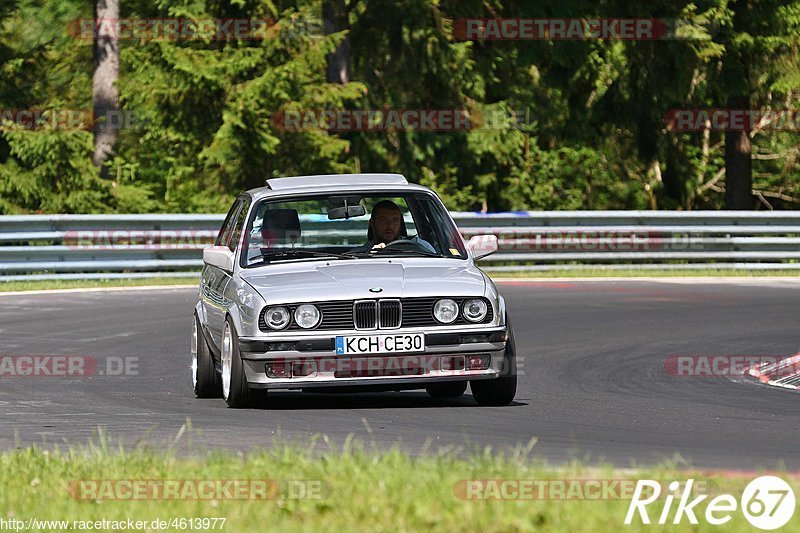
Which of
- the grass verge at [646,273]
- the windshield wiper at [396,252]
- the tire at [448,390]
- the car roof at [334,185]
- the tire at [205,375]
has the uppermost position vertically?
the car roof at [334,185]

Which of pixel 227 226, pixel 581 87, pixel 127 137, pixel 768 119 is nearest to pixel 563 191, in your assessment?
pixel 768 119

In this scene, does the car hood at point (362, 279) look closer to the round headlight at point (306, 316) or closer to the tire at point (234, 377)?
the round headlight at point (306, 316)

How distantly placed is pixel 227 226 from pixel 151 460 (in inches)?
193

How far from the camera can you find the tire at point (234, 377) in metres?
10.8

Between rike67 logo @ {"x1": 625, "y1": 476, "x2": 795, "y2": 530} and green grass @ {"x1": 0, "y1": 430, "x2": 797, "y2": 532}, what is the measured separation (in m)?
0.04

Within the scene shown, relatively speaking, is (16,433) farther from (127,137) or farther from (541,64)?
(127,137)

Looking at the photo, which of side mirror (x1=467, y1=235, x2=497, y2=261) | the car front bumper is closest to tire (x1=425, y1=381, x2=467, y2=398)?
side mirror (x1=467, y1=235, x2=497, y2=261)

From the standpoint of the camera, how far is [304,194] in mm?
11828

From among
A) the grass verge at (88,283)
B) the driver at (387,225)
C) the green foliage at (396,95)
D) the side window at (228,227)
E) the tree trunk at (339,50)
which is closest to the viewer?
the driver at (387,225)

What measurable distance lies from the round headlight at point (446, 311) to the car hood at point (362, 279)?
64 millimetres

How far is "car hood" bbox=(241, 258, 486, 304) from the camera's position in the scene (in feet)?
34.7

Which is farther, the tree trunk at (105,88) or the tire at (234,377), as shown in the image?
the tree trunk at (105,88)

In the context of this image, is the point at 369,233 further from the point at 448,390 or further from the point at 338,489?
the point at 338,489

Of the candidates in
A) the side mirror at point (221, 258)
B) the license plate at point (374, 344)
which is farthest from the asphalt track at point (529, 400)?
the side mirror at point (221, 258)
